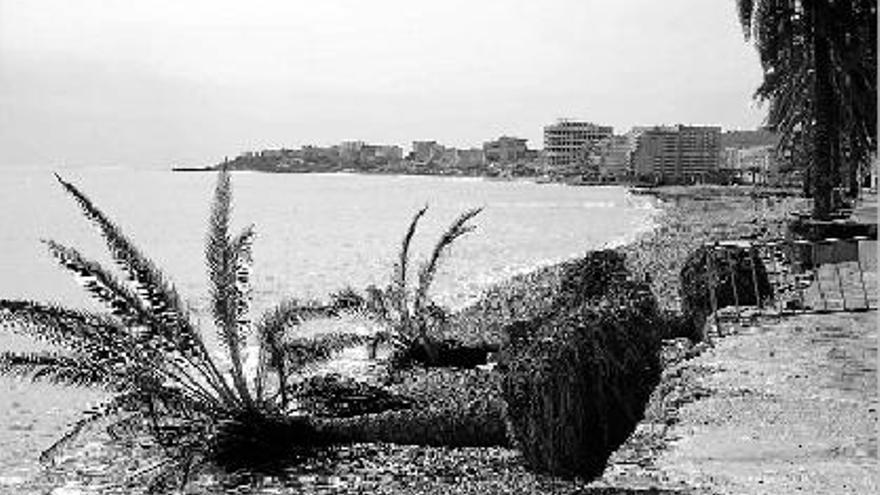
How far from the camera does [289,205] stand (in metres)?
134

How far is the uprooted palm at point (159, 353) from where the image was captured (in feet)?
31.4

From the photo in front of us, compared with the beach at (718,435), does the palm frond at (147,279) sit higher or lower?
higher

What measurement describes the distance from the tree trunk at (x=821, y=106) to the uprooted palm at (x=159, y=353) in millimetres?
13304

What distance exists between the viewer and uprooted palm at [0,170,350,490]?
31.4ft

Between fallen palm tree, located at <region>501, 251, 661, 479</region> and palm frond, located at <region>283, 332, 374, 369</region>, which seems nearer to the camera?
fallen palm tree, located at <region>501, 251, 661, 479</region>

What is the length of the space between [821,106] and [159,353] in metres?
14.4

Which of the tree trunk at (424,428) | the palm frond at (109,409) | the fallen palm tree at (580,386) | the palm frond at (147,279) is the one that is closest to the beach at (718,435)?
the tree trunk at (424,428)

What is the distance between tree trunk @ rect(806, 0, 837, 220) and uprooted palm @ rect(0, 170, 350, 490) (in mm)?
13304

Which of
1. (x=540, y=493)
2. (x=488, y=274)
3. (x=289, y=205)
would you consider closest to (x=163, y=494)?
(x=540, y=493)

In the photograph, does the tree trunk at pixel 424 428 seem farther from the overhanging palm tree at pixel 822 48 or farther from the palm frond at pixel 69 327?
the overhanging palm tree at pixel 822 48

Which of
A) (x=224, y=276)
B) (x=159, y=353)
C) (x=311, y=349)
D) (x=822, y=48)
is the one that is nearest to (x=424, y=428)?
(x=311, y=349)

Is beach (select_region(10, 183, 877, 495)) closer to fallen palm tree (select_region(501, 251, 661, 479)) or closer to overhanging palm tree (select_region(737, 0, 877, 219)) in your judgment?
fallen palm tree (select_region(501, 251, 661, 479))

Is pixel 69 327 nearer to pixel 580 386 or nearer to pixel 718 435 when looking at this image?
pixel 580 386

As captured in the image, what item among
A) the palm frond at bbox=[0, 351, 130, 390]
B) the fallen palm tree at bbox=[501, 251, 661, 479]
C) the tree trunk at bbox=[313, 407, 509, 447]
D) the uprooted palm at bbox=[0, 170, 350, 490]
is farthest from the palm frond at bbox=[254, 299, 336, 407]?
the fallen palm tree at bbox=[501, 251, 661, 479]
